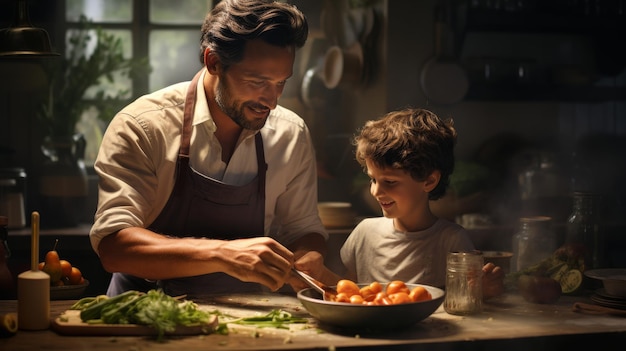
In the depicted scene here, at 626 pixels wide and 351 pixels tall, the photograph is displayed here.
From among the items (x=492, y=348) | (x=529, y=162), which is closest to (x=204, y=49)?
(x=492, y=348)

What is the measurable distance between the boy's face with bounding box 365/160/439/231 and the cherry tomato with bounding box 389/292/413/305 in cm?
71

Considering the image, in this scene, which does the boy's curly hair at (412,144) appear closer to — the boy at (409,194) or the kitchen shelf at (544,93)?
the boy at (409,194)

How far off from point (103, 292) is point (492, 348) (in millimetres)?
2784

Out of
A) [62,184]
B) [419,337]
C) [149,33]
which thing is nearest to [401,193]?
[419,337]

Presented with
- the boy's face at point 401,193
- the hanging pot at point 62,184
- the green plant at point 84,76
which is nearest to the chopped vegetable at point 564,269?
the boy's face at point 401,193

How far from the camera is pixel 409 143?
3.06 metres

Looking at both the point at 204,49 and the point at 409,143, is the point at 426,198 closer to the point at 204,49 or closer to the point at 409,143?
the point at 409,143

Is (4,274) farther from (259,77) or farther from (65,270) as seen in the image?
(259,77)

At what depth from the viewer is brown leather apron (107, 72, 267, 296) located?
10.2 ft

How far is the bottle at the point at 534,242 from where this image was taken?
10.3 feet

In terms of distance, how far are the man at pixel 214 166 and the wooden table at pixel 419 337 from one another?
0.30 metres

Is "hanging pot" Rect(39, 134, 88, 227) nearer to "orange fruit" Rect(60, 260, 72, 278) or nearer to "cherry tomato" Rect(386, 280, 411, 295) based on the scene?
"orange fruit" Rect(60, 260, 72, 278)

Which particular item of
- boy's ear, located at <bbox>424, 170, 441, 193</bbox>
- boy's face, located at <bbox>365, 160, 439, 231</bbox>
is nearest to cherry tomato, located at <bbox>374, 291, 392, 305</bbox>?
boy's face, located at <bbox>365, 160, 439, 231</bbox>

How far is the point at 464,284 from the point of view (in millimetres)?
2596
